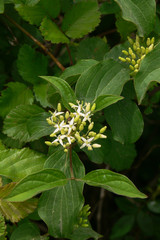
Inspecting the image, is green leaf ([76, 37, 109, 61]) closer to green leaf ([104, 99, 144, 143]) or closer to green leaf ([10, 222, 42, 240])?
green leaf ([104, 99, 144, 143])

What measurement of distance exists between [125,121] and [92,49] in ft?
1.67

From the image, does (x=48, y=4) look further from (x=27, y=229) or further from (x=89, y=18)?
(x=27, y=229)

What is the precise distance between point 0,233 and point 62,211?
29cm

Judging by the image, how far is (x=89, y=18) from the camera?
153 centimetres

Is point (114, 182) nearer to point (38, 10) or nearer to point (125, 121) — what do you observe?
point (125, 121)

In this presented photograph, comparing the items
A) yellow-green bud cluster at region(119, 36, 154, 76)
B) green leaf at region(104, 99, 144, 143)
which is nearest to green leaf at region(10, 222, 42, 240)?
green leaf at region(104, 99, 144, 143)

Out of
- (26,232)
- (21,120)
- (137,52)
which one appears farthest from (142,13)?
(26,232)

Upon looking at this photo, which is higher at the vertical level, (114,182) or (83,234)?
(114,182)

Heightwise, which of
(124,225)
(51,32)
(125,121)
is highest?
(51,32)

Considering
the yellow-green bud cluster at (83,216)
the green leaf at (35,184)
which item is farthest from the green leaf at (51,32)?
the yellow-green bud cluster at (83,216)

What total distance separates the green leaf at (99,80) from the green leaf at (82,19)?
37cm

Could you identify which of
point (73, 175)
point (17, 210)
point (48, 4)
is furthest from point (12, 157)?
point (48, 4)

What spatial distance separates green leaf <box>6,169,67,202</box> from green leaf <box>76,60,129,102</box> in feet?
1.15

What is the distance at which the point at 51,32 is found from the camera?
1.48 meters
